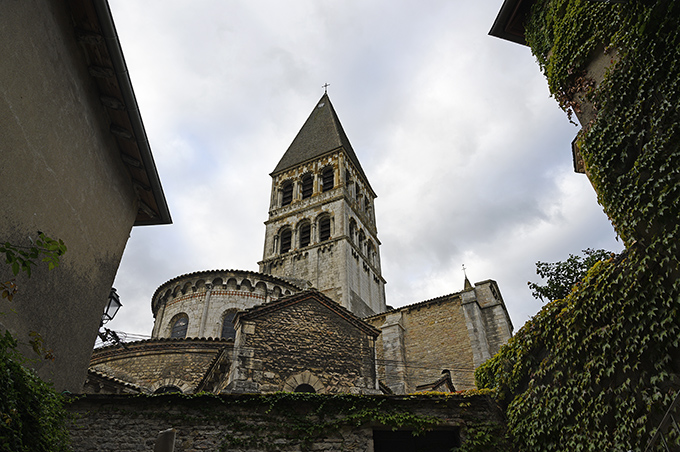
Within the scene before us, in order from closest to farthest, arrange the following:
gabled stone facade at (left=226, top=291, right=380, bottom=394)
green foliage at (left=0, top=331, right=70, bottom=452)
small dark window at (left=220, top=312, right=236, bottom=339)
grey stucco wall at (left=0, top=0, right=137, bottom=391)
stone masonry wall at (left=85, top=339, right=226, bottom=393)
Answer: green foliage at (left=0, top=331, right=70, bottom=452), grey stucco wall at (left=0, top=0, right=137, bottom=391), gabled stone facade at (left=226, top=291, right=380, bottom=394), stone masonry wall at (left=85, top=339, right=226, bottom=393), small dark window at (left=220, top=312, right=236, bottom=339)

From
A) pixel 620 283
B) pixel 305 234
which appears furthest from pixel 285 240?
pixel 620 283

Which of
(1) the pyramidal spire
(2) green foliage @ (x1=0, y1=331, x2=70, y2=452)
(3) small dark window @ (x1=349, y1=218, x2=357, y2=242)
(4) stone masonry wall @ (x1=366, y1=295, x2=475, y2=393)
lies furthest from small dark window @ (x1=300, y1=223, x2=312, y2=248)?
(2) green foliage @ (x1=0, y1=331, x2=70, y2=452)

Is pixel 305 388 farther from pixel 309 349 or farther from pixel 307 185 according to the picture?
pixel 307 185

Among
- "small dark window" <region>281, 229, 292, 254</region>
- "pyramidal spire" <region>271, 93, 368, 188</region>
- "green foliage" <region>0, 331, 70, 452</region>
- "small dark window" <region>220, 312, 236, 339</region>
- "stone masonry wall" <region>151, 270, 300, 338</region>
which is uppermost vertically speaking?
"pyramidal spire" <region>271, 93, 368, 188</region>

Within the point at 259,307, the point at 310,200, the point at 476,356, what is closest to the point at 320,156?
the point at 310,200

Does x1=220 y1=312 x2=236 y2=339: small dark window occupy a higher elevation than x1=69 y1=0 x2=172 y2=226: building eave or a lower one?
higher

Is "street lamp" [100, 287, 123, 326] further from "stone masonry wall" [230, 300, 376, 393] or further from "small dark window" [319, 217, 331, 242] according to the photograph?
"small dark window" [319, 217, 331, 242]

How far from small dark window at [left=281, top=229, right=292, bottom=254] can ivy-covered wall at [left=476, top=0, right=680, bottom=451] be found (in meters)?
27.6

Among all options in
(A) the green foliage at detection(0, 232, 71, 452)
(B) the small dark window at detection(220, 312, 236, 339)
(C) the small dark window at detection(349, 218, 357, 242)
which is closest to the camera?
(A) the green foliage at detection(0, 232, 71, 452)

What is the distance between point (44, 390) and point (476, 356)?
18103 millimetres

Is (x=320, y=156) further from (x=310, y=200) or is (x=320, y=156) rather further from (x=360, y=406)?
(x=360, y=406)

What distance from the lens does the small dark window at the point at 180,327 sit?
66.9 feet

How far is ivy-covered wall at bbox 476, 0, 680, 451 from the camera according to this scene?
4875 millimetres

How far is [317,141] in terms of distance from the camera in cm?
4159
